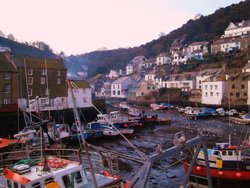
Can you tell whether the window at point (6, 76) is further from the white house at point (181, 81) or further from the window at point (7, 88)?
the white house at point (181, 81)

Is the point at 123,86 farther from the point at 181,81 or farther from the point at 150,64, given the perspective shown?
the point at 150,64

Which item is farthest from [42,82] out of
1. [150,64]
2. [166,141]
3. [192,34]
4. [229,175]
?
[192,34]

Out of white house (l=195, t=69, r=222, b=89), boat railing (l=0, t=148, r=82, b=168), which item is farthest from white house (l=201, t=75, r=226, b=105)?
boat railing (l=0, t=148, r=82, b=168)

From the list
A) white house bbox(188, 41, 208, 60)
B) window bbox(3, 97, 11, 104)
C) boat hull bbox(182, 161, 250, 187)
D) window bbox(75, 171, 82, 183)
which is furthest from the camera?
white house bbox(188, 41, 208, 60)

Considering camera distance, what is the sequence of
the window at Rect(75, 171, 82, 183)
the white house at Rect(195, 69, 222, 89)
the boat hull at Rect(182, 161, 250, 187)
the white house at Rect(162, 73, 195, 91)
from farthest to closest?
the white house at Rect(162, 73, 195, 91), the white house at Rect(195, 69, 222, 89), the boat hull at Rect(182, 161, 250, 187), the window at Rect(75, 171, 82, 183)

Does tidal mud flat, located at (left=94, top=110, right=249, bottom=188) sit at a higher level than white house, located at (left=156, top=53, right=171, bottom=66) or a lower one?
lower

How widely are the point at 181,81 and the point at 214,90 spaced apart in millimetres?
17925

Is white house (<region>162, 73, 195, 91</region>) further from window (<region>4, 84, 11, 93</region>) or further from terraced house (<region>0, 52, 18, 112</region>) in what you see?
window (<region>4, 84, 11, 93</region>)

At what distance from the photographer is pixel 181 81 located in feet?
242

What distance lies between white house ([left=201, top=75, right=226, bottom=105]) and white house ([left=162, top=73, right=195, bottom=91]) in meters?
11.0

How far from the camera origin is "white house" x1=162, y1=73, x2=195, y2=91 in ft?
233

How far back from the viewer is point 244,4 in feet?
369

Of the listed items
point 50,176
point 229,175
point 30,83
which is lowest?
point 229,175

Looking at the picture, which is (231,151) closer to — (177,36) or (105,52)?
(177,36)
